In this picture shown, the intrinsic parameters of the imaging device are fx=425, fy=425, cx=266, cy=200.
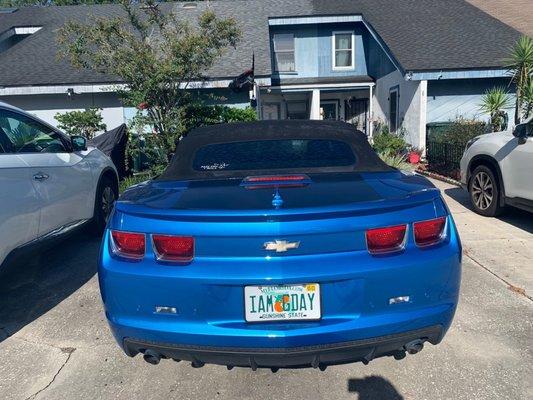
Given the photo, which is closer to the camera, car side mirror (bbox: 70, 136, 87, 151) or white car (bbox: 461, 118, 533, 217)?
car side mirror (bbox: 70, 136, 87, 151)

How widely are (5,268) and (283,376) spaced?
2448 mm

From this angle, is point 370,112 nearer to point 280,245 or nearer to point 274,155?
point 274,155

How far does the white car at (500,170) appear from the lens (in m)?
5.35

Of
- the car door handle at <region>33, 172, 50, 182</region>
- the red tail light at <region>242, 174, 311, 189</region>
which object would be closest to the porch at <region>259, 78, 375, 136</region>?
the car door handle at <region>33, 172, 50, 182</region>

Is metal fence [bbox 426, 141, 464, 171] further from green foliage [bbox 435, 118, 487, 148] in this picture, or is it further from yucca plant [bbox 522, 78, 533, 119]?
yucca plant [bbox 522, 78, 533, 119]

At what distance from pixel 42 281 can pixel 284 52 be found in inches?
604

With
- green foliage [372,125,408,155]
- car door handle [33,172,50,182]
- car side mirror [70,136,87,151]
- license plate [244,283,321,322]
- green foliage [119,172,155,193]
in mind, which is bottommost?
green foliage [372,125,408,155]

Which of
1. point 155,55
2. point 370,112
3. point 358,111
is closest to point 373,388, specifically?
point 155,55

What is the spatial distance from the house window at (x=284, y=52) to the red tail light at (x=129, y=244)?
16541mm

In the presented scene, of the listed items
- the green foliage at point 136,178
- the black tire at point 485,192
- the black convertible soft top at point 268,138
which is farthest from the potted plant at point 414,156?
the black convertible soft top at point 268,138

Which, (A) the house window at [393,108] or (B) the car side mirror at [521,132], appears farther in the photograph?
(A) the house window at [393,108]

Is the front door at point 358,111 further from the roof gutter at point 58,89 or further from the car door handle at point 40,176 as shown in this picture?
the car door handle at point 40,176

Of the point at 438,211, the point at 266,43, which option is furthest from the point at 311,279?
the point at 266,43

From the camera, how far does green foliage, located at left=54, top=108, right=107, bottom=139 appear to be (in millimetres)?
12992
